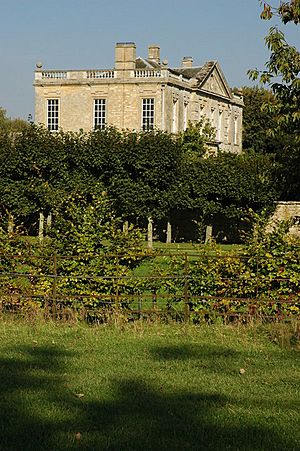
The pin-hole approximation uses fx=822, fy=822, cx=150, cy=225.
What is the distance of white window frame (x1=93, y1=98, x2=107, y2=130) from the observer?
56.8 m

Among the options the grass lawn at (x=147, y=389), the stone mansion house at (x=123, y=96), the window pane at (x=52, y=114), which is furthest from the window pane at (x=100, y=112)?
the grass lawn at (x=147, y=389)

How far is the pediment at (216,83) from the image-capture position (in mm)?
63225

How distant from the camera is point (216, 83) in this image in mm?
65750

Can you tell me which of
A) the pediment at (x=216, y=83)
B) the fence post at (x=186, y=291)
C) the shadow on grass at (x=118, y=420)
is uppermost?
the pediment at (x=216, y=83)

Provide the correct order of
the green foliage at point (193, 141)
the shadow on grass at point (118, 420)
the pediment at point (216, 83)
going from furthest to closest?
the pediment at point (216, 83), the green foliage at point (193, 141), the shadow on grass at point (118, 420)

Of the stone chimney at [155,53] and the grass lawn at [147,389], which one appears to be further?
the stone chimney at [155,53]

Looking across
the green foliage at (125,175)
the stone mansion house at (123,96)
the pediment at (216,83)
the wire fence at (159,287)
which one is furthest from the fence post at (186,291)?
the pediment at (216,83)

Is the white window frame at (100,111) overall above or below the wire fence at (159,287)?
above

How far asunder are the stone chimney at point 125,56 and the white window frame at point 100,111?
103 inches

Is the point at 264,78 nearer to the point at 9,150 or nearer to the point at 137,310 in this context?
the point at 137,310

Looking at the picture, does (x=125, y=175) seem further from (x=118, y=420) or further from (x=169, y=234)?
(x=118, y=420)

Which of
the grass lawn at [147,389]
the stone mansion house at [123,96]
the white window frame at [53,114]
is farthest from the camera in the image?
the white window frame at [53,114]

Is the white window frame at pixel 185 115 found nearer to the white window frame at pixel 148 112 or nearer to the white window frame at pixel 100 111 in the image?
the white window frame at pixel 148 112

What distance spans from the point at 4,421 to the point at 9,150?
36637mm
